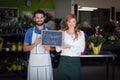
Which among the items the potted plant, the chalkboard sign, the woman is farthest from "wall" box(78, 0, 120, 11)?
the woman

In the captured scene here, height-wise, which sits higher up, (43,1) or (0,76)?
(43,1)

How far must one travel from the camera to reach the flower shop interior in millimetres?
5641

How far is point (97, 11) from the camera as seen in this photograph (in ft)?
38.3

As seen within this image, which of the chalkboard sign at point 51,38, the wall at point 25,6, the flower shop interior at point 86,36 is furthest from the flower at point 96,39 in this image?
the wall at point 25,6

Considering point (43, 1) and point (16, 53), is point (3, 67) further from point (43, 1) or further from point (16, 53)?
point (43, 1)

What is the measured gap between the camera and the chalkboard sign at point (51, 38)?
3.51 m

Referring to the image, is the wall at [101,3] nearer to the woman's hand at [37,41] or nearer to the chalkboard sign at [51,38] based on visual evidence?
the chalkboard sign at [51,38]

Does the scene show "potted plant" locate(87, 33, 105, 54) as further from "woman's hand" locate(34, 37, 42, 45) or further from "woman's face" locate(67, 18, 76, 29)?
"woman's hand" locate(34, 37, 42, 45)

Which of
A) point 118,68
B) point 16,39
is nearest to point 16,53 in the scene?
point 16,39

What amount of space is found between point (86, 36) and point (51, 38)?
202cm

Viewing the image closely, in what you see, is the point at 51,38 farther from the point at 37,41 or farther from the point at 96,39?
the point at 96,39

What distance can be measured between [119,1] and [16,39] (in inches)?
234

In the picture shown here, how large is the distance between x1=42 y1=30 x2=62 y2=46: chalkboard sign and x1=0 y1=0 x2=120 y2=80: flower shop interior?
3.66 ft

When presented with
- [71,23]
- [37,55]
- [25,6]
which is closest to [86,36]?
[71,23]
